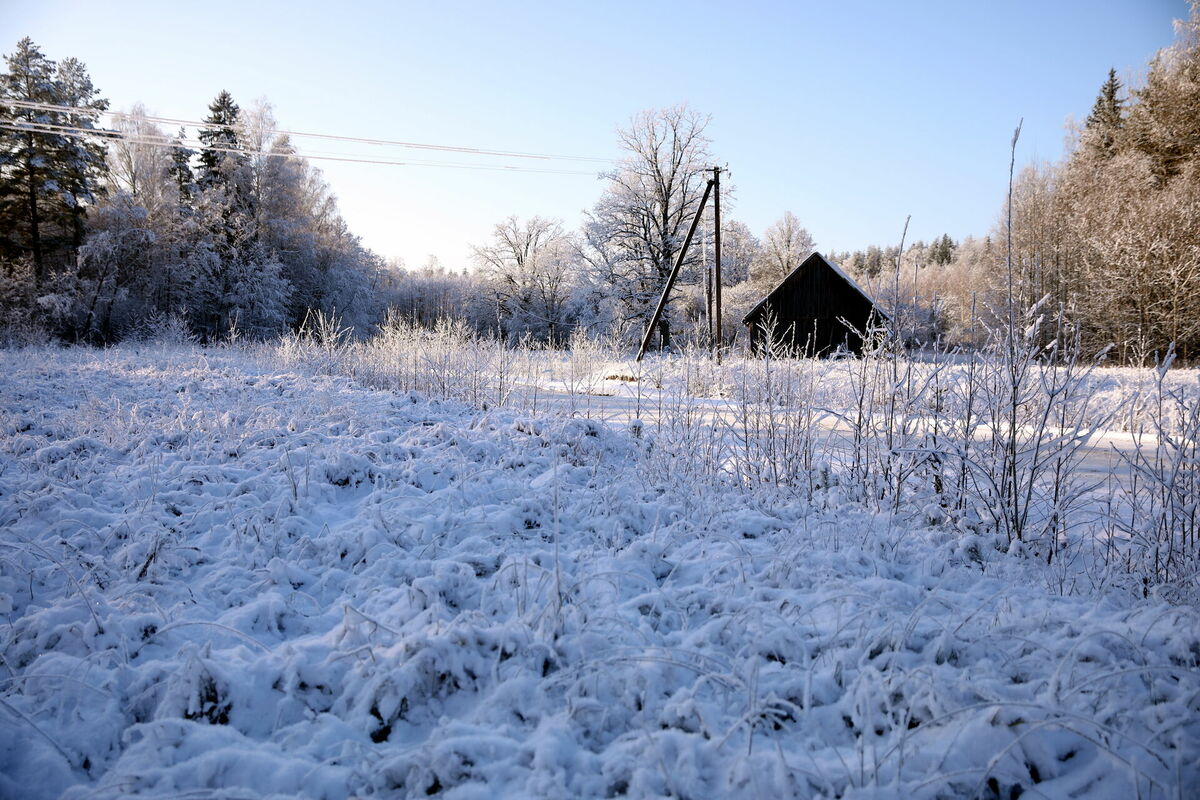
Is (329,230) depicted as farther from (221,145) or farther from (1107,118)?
(1107,118)

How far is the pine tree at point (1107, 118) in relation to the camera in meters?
23.3

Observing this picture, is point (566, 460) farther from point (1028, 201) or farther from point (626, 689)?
point (1028, 201)

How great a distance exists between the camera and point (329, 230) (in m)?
31.2

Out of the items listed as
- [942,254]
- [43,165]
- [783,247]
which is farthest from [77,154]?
[942,254]

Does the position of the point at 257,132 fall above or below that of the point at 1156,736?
above

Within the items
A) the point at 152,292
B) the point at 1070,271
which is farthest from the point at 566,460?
the point at 1070,271

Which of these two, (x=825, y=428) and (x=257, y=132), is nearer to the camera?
(x=825, y=428)

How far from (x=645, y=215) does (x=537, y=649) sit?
2571cm

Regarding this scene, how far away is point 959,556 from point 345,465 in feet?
15.5

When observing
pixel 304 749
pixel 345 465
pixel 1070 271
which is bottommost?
pixel 304 749

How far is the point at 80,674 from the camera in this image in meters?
2.25

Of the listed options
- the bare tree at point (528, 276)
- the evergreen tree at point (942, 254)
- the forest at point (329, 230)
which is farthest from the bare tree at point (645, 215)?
the evergreen tree at point (942, 254)

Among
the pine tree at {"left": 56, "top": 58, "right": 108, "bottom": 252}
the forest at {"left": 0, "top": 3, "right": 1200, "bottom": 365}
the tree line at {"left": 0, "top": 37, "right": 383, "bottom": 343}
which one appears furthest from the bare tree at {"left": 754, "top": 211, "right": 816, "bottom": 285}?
the pine tree at {"left": 56, "top": 58, "right": 108, "bottom": 252}

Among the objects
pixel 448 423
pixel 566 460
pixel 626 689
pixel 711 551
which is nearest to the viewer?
pixel 626 689
